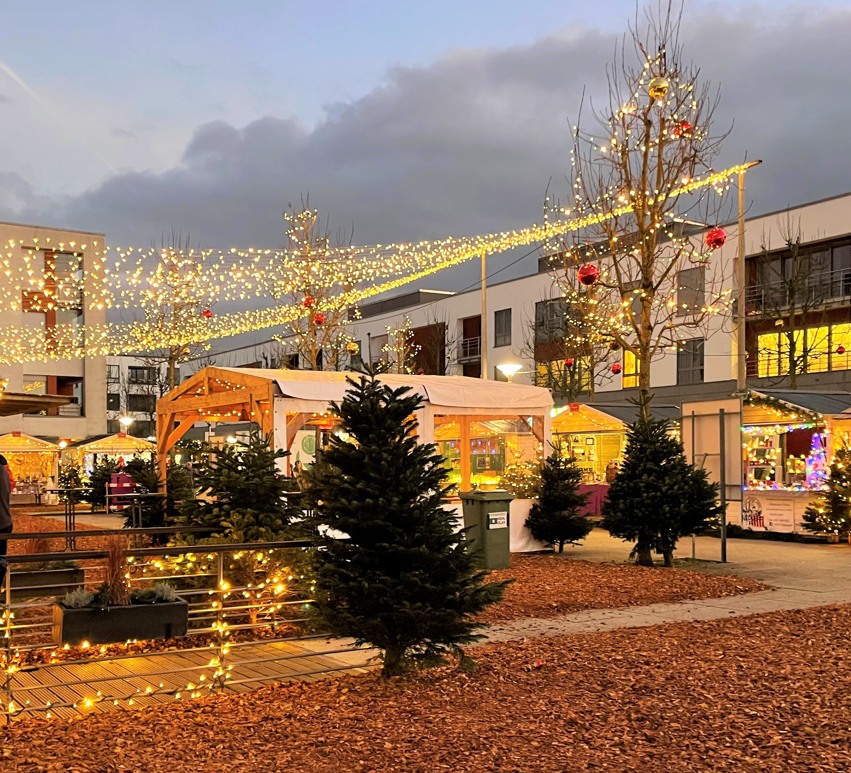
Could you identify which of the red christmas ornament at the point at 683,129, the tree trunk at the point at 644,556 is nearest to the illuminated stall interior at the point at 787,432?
the tree trunk at the point at 644,556

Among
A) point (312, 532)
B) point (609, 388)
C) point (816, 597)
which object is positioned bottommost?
point (816, 597)

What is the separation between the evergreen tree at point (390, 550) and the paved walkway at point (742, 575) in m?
2.06

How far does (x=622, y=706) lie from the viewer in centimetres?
609

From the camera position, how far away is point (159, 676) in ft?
23.0

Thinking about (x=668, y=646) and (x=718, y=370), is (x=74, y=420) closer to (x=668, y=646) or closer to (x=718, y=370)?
(x=718, y=370)

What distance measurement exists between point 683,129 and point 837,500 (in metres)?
7.64

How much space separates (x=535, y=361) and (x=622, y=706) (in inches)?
1541

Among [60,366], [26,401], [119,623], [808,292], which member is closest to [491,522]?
[119,623]

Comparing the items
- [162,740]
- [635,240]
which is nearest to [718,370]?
[635,240]

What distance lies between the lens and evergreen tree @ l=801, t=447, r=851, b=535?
17578 mm

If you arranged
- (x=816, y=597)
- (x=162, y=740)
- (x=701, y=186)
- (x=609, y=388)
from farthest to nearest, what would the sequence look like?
1. (x=609, y=388)
2. (x=701, y=186)
3. (x=816, y=597)
4. (x=162, y=740)

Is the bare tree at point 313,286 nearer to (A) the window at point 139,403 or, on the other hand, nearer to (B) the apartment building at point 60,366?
(B) the apartment building at point 60,366

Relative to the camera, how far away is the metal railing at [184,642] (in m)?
6.25

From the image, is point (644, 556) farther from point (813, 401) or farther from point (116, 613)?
point (116, 613)
